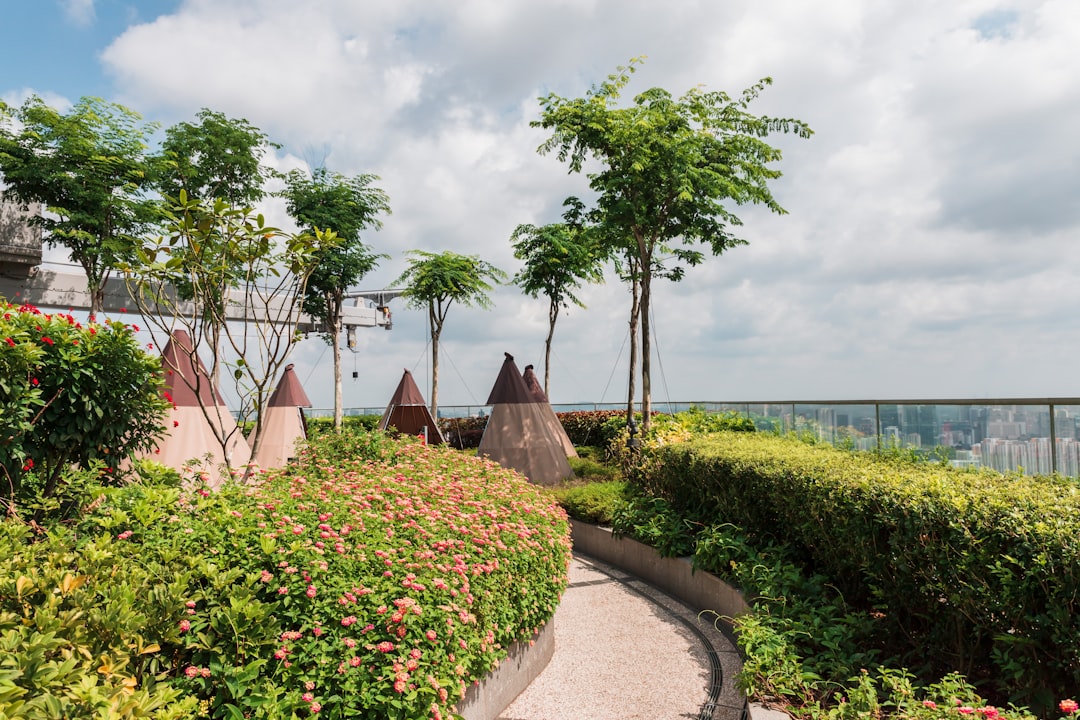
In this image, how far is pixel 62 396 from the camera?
540 cm

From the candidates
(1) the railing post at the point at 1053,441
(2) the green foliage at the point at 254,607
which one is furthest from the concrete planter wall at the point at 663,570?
(1) the railing post at the point at 1053,441

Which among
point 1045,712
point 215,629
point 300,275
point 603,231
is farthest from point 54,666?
point 603,231

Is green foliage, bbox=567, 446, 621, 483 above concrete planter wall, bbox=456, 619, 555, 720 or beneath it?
above

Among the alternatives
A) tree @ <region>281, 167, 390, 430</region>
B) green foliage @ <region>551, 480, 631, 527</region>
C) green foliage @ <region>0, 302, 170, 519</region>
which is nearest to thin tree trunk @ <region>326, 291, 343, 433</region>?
tree @ <region>281, 167, 390, 430</region>

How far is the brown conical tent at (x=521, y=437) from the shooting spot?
1221cm

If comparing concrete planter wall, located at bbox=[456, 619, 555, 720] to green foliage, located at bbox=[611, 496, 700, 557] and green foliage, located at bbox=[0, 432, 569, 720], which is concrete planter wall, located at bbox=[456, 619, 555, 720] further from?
green foliage, located at bbox=[611, 496, 700, 557]

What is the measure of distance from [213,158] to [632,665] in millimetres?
18926

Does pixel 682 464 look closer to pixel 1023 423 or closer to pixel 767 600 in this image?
pixel 767 600

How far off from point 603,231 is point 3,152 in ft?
41.9

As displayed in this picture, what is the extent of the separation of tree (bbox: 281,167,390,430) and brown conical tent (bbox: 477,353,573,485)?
387 inches

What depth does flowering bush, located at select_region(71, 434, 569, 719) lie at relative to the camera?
3260 mm

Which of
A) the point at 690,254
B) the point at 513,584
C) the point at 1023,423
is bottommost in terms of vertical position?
the point at 513,584

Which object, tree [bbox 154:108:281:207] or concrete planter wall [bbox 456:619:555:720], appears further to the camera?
tree [bbox 154:108:281:207]

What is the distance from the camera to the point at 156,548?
3643 millimetres
